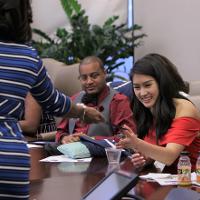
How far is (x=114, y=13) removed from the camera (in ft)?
20.1

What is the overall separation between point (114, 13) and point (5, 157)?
16.1 ft

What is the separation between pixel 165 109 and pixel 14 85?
1.10 meters

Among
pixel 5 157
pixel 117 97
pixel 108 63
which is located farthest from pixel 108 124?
pixel 108 63

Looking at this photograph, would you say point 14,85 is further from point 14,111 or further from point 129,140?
point 129,140

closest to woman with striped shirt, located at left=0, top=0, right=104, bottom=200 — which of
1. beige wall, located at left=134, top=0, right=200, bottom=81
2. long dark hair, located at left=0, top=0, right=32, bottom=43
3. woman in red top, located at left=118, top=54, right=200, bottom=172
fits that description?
long dark hair, located at left=0, top=0, right=32, bottom=43

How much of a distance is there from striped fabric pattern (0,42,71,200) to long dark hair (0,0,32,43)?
0.08ft

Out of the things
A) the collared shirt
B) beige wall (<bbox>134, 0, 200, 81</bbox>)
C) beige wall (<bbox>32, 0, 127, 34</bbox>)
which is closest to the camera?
the collared shirt

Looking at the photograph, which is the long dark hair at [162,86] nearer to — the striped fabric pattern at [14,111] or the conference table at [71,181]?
the conference table at [71,181]

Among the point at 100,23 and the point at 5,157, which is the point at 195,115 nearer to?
the point at 5,157

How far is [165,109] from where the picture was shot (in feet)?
7.83

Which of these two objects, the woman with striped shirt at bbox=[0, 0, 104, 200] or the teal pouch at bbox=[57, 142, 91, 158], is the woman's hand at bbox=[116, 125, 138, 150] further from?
the woman with striped shirt at bbox=[0, 0, 104, 200]

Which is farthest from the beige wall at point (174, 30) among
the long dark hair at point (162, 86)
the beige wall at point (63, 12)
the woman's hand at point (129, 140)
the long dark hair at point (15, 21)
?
the long dark hair at point (15, 21)

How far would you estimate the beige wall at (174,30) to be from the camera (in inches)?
201

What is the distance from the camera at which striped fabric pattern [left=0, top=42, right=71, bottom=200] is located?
141 centimetres
